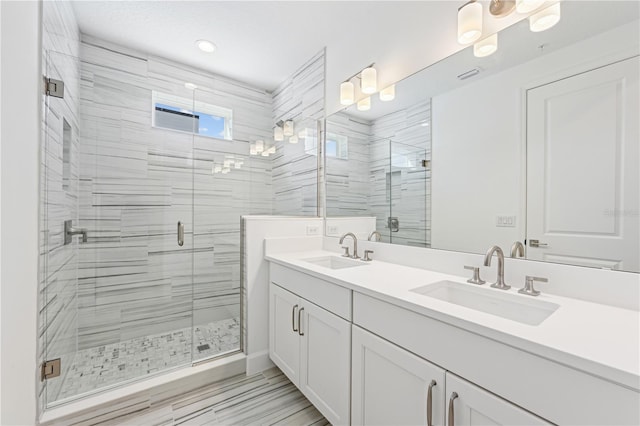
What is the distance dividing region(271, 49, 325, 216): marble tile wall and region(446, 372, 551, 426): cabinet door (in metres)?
1.76

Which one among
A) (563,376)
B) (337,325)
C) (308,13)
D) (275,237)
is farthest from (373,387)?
(308,13)

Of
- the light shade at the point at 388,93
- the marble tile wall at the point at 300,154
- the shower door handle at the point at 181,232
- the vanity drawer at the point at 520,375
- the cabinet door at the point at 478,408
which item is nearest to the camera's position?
the vanity drawer at the point at 520,375

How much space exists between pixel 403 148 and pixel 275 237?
113cm

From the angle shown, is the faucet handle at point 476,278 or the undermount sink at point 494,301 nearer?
the undermount sink at point 494,301

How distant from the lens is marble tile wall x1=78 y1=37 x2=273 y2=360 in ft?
6.85

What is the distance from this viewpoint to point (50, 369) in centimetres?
142

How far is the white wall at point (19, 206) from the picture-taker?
92 cm

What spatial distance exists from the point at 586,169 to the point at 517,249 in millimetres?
382

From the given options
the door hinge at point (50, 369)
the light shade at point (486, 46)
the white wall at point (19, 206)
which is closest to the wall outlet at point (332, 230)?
the light shade at point (486, 46)

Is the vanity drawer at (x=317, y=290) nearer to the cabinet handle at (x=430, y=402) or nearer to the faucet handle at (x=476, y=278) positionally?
the cabinet handle at (x=430, y=402)

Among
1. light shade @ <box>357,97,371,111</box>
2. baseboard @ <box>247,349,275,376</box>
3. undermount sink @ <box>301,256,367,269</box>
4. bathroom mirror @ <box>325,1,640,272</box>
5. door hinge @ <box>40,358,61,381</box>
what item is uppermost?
light shade @ <box>357,97,371,111</box>

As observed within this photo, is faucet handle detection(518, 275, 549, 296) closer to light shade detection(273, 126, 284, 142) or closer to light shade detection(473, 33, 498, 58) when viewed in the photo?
light shade detection(473, 33, 498, 58)

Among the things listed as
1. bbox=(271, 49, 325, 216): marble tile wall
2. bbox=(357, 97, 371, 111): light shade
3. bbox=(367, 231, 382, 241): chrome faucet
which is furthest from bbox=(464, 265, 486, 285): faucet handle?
bbox=(271, 49, 325, 216): marble tile wall

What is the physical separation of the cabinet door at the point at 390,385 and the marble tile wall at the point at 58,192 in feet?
5.22
